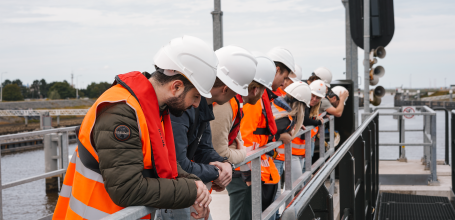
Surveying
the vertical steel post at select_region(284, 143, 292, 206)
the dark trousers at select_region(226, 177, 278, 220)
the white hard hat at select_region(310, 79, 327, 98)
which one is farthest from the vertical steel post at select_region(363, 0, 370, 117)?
the dark trousers at select_region(226, 177, 278, 220)

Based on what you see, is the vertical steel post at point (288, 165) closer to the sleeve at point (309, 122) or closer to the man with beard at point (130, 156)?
the sleeve at point (309, 122)

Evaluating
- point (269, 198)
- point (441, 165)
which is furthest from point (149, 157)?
point (441, 165)

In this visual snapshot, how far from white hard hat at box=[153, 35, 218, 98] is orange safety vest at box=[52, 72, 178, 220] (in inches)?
10.7

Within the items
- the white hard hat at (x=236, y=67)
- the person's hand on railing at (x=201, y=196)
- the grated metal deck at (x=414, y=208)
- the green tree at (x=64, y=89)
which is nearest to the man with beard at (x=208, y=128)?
the white hard hat at (x=236, y=67)

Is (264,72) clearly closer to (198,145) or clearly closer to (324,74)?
(198,145)

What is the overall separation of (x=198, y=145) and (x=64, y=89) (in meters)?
96.9

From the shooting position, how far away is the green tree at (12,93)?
75.3 metres

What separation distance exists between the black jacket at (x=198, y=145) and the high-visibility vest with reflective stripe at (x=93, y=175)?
43 cm

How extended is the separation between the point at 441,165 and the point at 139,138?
8652mm

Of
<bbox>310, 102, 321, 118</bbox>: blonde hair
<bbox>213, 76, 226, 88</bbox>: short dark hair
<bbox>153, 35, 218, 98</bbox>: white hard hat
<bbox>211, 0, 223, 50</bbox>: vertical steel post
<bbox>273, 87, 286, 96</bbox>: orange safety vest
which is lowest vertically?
<bbox>310, 102, 321, 118</bbox>: blonde hair

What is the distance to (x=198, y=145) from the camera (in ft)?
8.56

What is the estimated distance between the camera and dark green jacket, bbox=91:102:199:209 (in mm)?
1598

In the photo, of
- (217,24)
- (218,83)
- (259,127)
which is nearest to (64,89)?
(217,24)

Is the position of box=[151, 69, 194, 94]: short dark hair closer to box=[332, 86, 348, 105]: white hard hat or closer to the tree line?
box=[332, 86, 348, 105]: white hard hat
